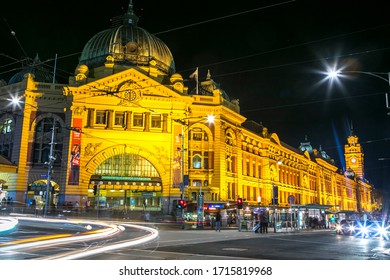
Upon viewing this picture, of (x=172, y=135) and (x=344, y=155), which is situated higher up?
(x=344, y=155)

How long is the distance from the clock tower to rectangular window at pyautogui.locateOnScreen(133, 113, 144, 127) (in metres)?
129

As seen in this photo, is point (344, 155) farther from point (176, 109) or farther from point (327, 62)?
point (327, 62)

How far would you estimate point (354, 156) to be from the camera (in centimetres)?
16250

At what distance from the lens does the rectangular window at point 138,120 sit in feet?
172

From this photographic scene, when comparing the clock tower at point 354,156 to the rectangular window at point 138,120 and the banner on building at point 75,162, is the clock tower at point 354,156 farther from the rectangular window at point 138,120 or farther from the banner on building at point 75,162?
the banner on building at point 75,162

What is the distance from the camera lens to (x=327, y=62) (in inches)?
880

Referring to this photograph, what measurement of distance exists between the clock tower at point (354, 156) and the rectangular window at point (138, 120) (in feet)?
424

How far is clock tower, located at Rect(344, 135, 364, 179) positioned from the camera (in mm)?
160750

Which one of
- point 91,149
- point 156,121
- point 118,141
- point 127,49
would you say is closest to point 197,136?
point 156,121

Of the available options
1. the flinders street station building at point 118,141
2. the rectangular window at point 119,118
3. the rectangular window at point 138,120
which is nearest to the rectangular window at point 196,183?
the flinders street station building at point 118,141

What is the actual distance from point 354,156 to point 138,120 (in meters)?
133
